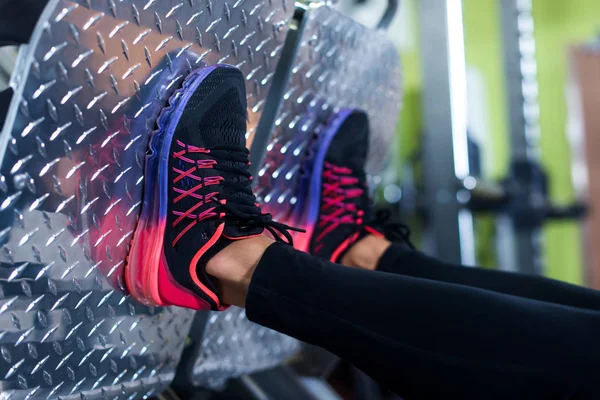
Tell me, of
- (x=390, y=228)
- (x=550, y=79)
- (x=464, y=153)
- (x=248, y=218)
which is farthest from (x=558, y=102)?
(x=248, y=218)

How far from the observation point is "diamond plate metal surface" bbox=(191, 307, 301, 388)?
101cm

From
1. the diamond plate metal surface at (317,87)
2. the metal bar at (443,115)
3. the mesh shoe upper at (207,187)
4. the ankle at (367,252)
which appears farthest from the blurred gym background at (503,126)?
the mesh shoe upper at (207,187)

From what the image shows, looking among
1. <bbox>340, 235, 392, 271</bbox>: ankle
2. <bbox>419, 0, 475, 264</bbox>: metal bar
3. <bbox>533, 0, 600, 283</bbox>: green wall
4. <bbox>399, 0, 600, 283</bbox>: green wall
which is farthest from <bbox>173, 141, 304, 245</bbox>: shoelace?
<bbox>533, 0, 600, 283</bbox>: green wall

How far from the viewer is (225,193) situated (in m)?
0.82

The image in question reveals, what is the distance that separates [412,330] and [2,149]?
46cm

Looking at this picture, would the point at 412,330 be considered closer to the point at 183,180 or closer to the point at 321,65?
the point at 183,180

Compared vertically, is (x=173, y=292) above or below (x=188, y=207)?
below

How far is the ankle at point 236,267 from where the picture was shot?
76 cm

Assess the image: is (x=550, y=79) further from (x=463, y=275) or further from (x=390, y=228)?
(x=463, y=275)

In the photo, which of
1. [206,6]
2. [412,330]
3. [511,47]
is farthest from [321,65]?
[511,47]

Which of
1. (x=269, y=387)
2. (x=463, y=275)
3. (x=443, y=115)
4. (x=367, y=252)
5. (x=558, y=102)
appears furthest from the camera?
(x=558, y=102)

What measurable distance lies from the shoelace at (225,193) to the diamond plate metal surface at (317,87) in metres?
0.15

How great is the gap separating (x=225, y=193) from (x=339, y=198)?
12.5 inches

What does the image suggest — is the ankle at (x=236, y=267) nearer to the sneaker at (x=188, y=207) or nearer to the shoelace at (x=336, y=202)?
the sneaker at (x=188, y=207)
